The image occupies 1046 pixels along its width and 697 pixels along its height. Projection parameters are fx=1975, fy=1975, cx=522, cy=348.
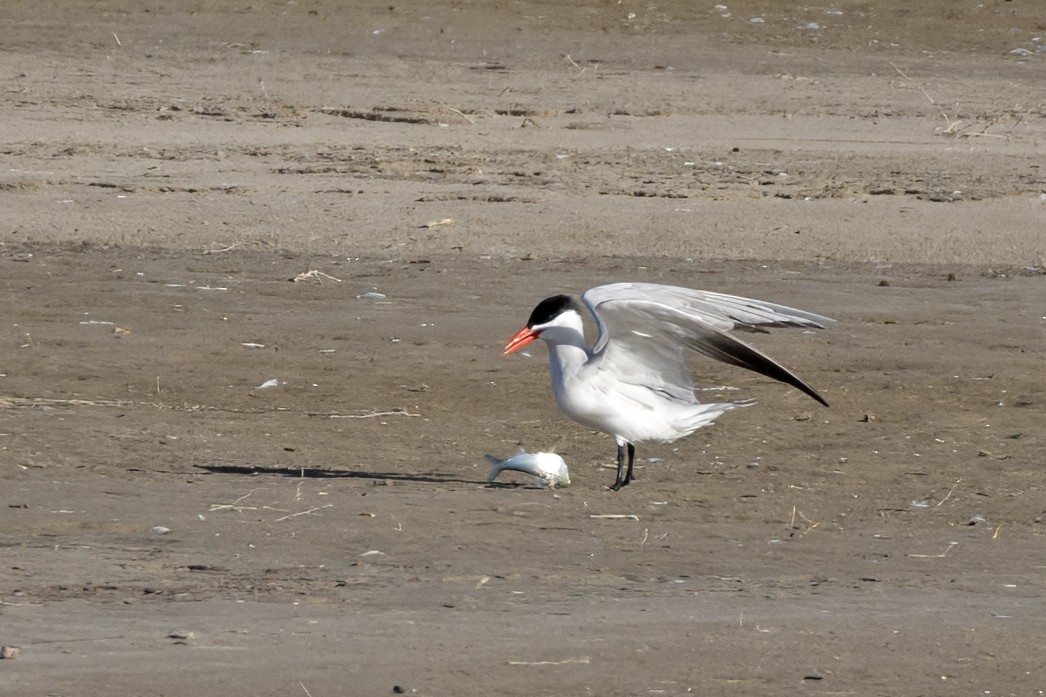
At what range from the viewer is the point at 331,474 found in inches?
289

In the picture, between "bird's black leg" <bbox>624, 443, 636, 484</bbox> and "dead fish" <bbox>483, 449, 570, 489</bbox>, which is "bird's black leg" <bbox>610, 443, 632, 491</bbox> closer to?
"bird's black leg" <bbox>624, 443, 636, 484</bbox>

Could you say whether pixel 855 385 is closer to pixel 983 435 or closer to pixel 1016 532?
pixel 983 435

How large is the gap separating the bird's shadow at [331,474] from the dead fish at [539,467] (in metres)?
0.13

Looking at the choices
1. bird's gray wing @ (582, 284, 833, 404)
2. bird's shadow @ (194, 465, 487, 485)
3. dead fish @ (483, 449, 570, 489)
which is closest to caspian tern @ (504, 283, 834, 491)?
bird's gray wing @ (582, 284, 833, 404)

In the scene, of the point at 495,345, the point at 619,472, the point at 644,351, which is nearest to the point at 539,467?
the point at 619,472

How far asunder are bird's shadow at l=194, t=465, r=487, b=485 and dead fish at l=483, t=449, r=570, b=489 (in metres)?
0.13

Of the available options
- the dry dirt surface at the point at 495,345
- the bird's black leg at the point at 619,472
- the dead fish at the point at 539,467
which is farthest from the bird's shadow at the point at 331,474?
the bird's black leg at the point at 619,472

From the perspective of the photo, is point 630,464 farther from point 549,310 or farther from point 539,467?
point 549,310

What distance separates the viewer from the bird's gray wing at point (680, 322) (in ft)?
21.7

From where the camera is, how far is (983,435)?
8055mm

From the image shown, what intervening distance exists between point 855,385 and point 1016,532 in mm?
2086

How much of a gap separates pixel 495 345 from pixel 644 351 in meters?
2.49

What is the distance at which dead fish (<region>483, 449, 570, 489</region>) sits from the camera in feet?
23.2

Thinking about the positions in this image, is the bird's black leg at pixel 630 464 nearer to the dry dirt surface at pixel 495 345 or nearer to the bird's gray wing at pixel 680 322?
the dry dirt surface at pixel 495 345
